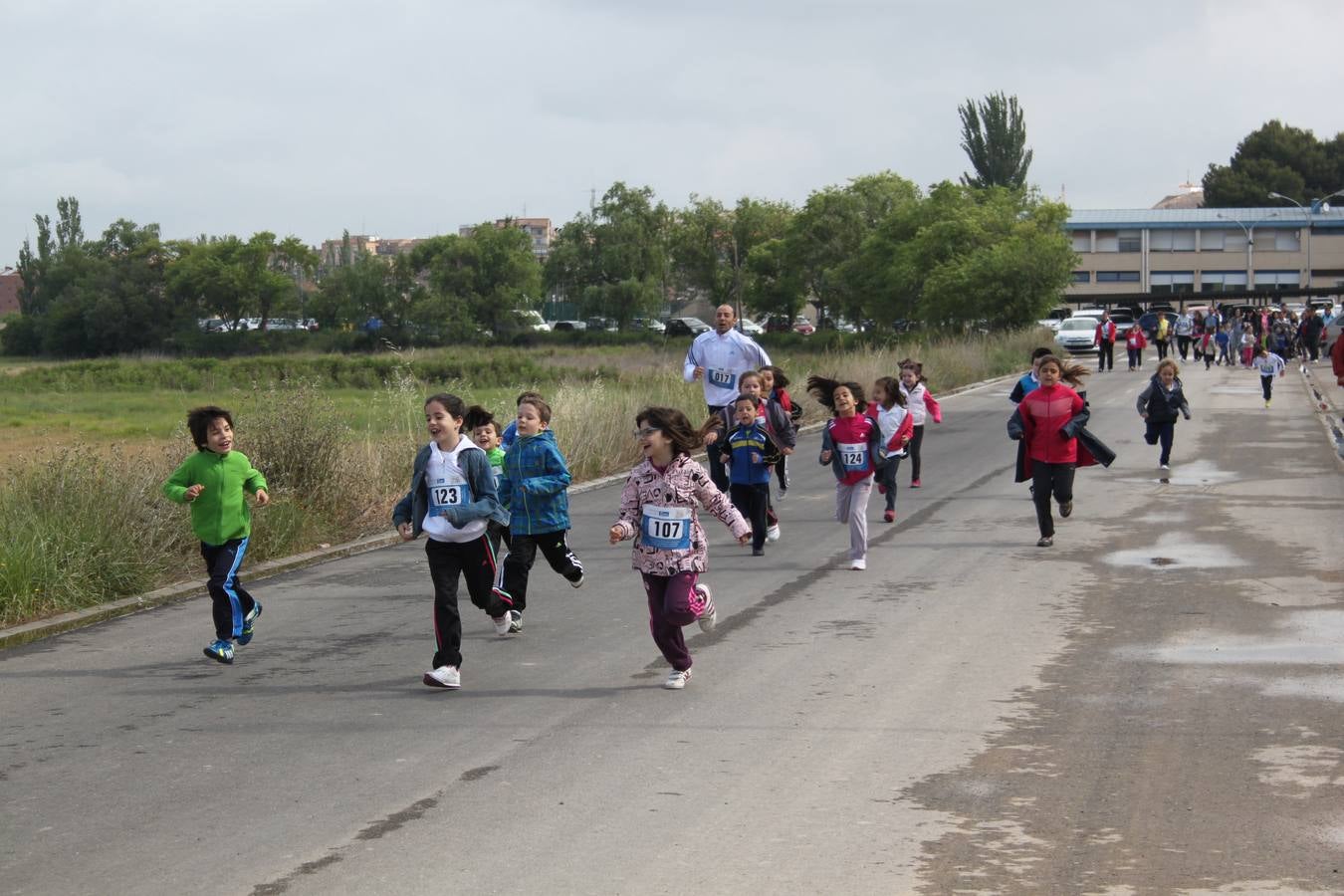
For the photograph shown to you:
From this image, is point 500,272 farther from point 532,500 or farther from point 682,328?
point 532,500

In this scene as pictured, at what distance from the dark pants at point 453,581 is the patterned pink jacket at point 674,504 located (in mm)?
858

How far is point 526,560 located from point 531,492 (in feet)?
1.65

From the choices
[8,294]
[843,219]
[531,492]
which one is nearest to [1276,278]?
[843,219]

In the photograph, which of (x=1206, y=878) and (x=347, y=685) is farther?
(x=347, y=685)

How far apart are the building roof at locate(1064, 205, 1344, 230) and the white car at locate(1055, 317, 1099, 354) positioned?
55064 millimetres

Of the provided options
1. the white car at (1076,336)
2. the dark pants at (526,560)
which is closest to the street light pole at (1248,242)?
the white car at (1076,336)

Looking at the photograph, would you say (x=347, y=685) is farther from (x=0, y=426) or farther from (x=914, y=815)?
(x=0, y=426)

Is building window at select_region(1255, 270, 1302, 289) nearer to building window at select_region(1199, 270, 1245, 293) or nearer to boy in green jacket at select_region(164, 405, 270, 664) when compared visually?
building window at select_region(1199, 270, 1245, 293)

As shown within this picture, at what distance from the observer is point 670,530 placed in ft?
26.7

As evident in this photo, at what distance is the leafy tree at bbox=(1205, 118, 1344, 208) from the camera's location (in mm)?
117438

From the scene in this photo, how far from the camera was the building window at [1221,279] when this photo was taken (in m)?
111

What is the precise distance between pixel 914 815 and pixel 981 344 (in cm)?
4270

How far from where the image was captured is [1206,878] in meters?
5.03

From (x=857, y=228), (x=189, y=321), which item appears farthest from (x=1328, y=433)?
(x=189, y=321)
